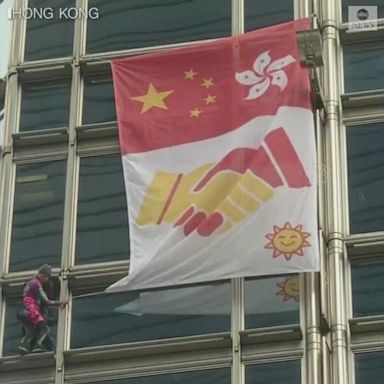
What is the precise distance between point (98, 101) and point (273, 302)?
517cm

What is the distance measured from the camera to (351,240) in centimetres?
2505

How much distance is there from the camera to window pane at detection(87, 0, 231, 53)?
90.0 feet

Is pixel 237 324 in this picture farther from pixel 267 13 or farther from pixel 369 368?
pixel 267 13

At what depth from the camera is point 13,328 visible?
2525 centimetres

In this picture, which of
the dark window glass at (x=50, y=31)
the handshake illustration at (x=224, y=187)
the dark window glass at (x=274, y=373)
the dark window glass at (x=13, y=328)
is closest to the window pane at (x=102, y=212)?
the handshake illustration at (x=224, y=187)

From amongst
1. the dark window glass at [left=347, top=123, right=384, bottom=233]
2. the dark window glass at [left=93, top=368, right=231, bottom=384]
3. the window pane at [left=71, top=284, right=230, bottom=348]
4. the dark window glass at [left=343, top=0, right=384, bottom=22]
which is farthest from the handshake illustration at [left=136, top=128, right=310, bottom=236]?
the dark window glass at [left=343, top=0, right=384, bottom=22]

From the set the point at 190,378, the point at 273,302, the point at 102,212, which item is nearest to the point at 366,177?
the point at 273,302

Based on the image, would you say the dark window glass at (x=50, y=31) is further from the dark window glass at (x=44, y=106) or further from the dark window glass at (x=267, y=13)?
the dark window glass at (x=267, y=13)

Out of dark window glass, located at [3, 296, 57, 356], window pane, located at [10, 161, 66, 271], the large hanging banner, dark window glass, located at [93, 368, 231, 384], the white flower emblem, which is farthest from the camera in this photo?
the white flower emblem

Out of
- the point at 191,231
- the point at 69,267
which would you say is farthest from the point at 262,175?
the point at 69,267

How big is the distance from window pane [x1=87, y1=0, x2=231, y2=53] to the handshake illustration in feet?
9.47

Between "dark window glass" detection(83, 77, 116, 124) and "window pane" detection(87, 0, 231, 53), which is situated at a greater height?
"window pane" detection(87, 0, 231, 53)

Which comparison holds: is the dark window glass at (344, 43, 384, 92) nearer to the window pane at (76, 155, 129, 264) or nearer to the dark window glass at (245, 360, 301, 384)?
the window pane at (76, 155, 129, 264)

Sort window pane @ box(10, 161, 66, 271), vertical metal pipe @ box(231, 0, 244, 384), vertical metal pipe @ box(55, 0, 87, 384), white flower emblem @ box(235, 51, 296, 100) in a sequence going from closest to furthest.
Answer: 1. vertical metal pipe @ box(231, 0, 244, 384)
2. vertical metal pipe @ box(55, 0, 87, 384)
3. window pane @ box(10, 161, 66, 271)
4. white flower emblem @ box(235, 51, 296, 100)
